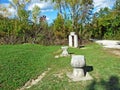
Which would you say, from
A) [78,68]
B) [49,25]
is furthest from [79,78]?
[49,25]

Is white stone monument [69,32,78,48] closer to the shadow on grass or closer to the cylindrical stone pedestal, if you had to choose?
Result: the cylindrical stone pedestal

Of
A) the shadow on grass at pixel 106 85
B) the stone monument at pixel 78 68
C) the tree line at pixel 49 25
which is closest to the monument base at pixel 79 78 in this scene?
the stone monument at pixel 78 68

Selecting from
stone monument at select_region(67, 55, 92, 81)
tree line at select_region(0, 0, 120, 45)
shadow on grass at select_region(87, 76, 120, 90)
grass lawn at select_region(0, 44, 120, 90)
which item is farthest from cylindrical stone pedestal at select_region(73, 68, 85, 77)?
tree line at select_region(0, 0, 120, 45)

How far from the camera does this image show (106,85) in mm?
6992

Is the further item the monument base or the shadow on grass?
the monument base

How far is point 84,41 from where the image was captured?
75.0 feet

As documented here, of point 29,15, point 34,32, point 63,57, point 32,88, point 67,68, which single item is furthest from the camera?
point 29,15

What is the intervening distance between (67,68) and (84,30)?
1521cm

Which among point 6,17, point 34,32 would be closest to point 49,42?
point 34,32

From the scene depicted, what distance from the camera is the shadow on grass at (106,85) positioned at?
680cm

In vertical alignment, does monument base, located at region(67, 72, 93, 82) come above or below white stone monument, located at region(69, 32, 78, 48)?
below

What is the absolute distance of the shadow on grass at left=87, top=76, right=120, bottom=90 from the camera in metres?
6.80

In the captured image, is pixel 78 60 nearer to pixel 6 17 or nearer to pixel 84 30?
pixel 84 30

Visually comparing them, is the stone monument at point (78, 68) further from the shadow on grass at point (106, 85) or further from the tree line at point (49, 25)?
the tree line at point (49, 25)
